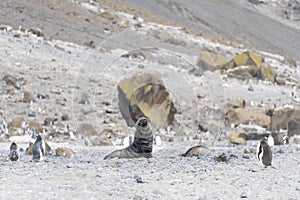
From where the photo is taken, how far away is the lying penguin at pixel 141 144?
28.5 feet

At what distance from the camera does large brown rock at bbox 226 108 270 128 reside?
53.2 feet

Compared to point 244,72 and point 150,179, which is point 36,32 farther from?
point 150,179

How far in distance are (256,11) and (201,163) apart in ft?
137

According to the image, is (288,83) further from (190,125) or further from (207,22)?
(207,22)

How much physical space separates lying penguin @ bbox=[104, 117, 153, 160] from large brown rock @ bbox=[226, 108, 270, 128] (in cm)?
742

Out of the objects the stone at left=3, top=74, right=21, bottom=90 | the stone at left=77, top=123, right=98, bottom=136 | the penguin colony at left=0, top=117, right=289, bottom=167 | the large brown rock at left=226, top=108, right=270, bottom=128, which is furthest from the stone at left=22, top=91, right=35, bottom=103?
the penguin colony at left=0, top=117, right=289, bottom=167

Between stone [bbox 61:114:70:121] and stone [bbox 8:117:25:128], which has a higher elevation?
stone [bbox 61:114:70:121]

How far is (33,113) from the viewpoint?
15258 millimetres

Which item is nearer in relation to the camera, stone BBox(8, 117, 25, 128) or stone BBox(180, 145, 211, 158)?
stone BBox(180, 145, 211, 158)

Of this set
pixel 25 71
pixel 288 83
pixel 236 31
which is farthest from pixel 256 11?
pixel 25 71

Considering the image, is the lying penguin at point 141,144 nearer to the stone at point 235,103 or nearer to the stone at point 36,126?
the stone at point 36,126

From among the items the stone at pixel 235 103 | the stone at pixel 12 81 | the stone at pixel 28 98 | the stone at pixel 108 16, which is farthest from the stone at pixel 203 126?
the stone at pixel 108 16

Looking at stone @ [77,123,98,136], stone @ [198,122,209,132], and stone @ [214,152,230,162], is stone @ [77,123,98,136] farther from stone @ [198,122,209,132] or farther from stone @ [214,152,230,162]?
stone @ [214,152,230,162]

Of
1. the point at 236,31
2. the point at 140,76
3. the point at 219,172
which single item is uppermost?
the point at 236,31
